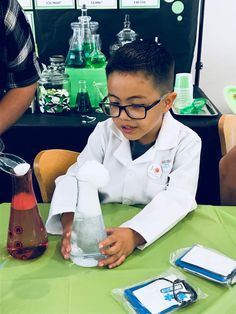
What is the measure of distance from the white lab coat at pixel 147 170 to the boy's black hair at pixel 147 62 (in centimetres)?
12

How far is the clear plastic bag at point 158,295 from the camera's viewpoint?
2.13ft

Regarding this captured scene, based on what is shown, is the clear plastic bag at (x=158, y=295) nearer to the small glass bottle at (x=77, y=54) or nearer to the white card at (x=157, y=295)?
the white card at (x=157, y=295)

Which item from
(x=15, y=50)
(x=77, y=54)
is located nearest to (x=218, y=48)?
(x=77, y=54)

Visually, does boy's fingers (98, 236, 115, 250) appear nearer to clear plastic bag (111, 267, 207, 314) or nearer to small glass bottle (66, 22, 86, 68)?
clear plastic bag (111, 267, 207, 314)

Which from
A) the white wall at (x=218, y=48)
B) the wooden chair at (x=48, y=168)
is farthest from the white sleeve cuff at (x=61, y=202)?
the white wall at (x=218, y=48)

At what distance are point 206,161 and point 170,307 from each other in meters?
1.22

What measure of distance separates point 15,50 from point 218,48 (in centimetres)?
180

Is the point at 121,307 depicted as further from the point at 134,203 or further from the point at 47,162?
the point at 47,162

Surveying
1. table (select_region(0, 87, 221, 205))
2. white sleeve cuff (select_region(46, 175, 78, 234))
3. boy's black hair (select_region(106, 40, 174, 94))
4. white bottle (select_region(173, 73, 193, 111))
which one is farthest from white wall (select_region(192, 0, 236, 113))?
white sleeve cuff (select_region(46, 175, 78, 234))

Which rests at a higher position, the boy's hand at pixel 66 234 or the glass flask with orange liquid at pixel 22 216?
the glass flask with orange liquid at pixel 22 216

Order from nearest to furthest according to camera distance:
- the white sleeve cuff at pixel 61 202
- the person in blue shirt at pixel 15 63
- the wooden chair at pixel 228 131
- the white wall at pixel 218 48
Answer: the white sleeve cuff at pixel 61 202 < the person in blue shirt at pixel 15 63 < the wooden chair at pixel 228 131 < the white wall at pixel 218 48

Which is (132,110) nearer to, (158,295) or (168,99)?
(168,99)

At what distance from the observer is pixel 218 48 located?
2.62m

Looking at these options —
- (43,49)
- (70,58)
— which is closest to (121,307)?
(70,58)
